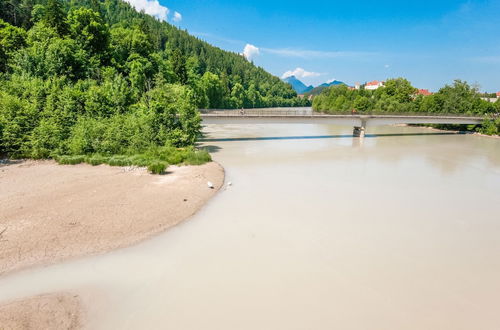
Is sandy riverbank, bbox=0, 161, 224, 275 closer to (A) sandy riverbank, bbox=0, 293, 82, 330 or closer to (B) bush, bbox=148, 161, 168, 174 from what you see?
(B) bush, bbox=148, 161, 168, 174

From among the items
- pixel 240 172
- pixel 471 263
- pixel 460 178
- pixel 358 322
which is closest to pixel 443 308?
pixel 358 322

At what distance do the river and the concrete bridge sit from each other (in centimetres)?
1927

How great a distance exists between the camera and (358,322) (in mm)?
7770

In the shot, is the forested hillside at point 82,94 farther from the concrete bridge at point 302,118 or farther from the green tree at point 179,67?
the green tree at point 179,67

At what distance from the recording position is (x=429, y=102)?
230 feet

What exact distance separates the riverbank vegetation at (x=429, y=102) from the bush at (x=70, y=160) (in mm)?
44238

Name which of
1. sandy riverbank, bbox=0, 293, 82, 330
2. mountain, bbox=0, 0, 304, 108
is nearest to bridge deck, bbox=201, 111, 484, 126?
mountain, bbox=0, 0, 304, 108

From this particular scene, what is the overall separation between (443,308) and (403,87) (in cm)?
8857

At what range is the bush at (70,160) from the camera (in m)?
21.6

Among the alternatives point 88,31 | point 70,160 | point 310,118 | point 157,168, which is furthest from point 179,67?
point 157,168

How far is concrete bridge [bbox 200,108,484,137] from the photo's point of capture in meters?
36.2

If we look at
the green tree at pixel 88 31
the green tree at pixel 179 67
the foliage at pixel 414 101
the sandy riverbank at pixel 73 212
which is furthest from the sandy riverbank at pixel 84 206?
the foliage at pixel 414 101

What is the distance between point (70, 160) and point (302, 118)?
97.2 feet

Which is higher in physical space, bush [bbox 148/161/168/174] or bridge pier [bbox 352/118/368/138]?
bridge pier [bbox 352/118/368/138]
